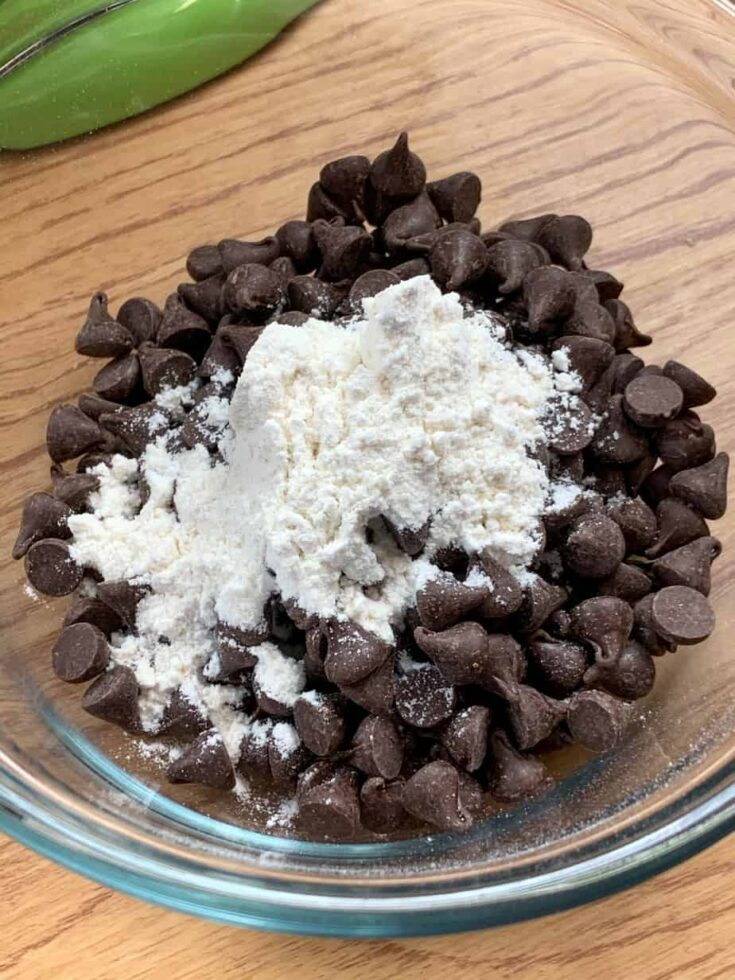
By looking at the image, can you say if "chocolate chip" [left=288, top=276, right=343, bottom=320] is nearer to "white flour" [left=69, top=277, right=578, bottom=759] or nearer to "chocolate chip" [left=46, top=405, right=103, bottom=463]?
"white flour" [left=69, top=277, right=578, bottom=759]

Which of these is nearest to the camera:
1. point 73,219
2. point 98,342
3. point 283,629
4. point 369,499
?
point 369,499

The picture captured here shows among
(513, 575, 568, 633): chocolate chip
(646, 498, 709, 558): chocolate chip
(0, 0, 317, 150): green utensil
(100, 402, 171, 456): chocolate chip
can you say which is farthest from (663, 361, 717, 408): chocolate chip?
(0, 0, 317, 150): green utensil

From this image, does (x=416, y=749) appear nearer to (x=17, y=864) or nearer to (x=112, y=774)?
(x=112, y=774)

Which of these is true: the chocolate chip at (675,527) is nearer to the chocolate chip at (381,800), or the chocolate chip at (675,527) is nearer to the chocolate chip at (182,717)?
the chocolate chip at (381,800)

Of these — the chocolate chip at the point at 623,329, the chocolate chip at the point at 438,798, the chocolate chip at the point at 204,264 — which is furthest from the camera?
the chocolate chip at the point at 204,264

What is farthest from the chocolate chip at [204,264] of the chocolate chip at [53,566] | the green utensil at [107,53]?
the chocolate chip at [53,566]

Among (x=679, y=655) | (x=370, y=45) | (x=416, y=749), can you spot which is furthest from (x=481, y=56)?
(x=416, y=749)
